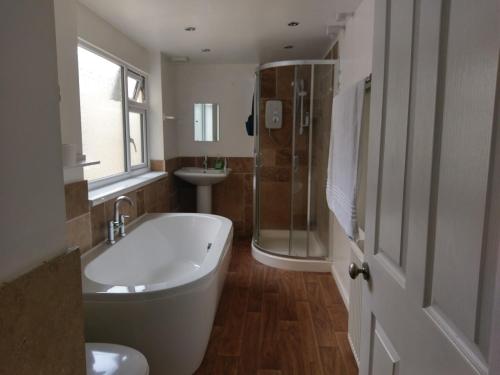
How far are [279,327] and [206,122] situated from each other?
290 cm

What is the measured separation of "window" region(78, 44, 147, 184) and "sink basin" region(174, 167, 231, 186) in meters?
0.49

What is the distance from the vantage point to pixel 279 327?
2465 millimetres

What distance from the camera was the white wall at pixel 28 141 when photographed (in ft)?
1.62

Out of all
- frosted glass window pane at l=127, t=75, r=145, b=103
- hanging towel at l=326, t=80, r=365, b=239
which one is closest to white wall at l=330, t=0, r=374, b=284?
hanging towel at l=326, t=80, r=365, b=239

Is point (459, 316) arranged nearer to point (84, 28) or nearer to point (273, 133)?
point (84, 28)

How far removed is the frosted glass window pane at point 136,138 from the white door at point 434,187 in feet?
10.0

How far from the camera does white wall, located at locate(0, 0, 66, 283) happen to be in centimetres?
49

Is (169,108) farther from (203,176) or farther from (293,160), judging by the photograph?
(293,160)

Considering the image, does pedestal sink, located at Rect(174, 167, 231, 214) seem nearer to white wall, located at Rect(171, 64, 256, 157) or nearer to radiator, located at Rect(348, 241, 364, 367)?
white wall, located at Rect(171, 64, 256, 157)

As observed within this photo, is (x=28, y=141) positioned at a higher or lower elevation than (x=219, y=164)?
higher

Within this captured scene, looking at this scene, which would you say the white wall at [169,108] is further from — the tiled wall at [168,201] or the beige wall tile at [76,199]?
the beige wall tile at [76,199]

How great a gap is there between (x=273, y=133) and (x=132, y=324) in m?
2.85

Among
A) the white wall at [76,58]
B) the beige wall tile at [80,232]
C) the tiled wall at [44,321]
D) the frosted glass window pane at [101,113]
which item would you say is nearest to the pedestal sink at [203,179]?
the white wall at [76,58]

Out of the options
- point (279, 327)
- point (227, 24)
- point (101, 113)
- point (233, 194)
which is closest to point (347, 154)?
point (279, 327)
